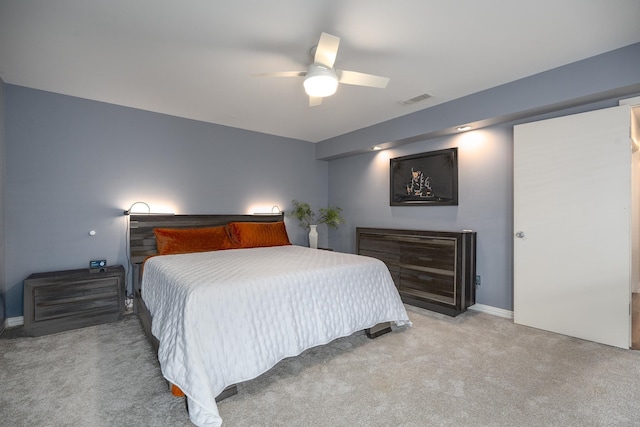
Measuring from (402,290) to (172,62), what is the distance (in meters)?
3.44

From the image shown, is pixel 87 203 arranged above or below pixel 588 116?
below

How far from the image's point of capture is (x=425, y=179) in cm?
398

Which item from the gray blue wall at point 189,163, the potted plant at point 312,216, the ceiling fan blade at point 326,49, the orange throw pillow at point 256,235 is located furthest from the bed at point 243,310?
the potted plant at point 312,216

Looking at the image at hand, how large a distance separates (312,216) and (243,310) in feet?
11.3

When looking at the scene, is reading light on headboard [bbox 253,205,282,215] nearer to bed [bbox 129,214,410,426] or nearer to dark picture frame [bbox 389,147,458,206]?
bed [bbox 129,214,410,426]

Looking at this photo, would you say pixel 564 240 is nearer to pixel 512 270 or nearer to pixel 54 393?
pixel 512 270

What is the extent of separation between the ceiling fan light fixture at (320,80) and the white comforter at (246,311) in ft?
4.62

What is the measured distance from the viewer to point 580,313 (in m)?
2.65

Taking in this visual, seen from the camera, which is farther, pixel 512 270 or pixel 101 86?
pixel 512 270


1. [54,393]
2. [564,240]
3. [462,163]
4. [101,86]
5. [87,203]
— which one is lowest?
[54,393]

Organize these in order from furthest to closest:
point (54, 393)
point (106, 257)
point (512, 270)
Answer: point (106, 257) → point (512, 270) → point (54, 393)

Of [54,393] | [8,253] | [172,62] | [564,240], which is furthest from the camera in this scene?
[8,253]

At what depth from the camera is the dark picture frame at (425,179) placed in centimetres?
371

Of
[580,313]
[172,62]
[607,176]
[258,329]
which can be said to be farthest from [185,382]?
[607,176]
